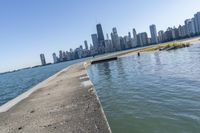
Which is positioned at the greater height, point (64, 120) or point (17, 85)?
point (64, 120)

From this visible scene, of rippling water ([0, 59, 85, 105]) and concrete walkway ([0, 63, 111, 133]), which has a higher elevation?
concrete walkway ([0, 63, 111, 133])

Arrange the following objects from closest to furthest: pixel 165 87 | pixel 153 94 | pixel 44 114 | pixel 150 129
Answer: pixel 150 129
pixel 44 114
pixel 153 94
pixel 165 87

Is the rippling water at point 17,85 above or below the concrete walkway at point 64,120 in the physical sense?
below

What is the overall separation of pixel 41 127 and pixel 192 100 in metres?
6.71

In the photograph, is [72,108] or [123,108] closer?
[72,108]

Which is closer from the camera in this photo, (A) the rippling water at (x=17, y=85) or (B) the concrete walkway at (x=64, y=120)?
(B) the concrete walkway at (x=64, y=120)

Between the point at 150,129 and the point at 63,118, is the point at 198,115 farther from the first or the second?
the point at 63,118

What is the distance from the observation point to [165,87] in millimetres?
15438

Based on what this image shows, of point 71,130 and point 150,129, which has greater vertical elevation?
point 71,130

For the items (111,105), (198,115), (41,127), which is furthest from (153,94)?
(41,127)

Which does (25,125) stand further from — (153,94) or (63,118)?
(153,94)

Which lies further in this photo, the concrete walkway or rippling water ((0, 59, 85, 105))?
rippling water ((0, 59, 85, 105))

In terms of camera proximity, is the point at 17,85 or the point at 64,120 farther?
the point at 17,85

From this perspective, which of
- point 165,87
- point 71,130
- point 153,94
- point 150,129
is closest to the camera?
point 71,130
